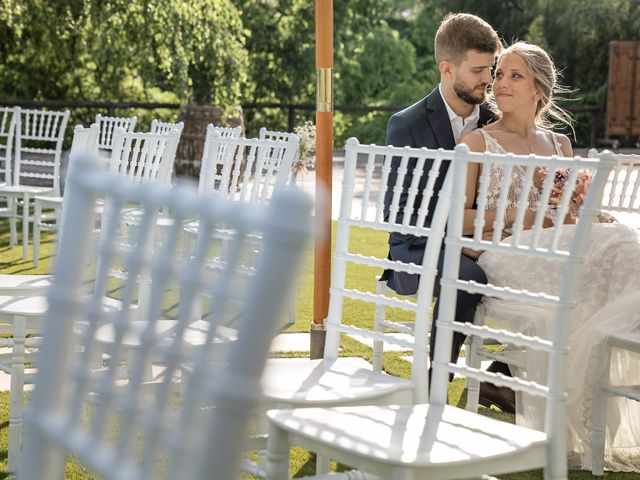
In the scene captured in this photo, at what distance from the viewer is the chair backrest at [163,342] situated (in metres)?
0.95

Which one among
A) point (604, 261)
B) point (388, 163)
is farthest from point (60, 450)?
point (604, 261)

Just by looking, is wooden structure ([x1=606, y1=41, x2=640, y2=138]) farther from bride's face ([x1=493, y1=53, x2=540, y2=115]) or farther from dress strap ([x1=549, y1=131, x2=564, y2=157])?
bride's face ([x1=493, y1=53, x2=540, y2=115])

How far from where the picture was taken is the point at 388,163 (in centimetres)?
275

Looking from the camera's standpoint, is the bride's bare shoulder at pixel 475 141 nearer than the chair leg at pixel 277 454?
No

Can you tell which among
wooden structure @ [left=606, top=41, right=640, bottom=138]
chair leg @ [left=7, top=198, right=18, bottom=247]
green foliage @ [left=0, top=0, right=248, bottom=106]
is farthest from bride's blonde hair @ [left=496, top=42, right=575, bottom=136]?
wooden structure @ [left=606, top=41, right=640, bottom=138]

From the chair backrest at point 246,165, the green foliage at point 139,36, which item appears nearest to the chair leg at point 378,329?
the chair backrest at point 246,165

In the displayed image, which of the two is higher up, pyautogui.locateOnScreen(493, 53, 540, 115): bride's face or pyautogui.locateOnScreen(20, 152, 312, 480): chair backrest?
pyautogui.locateOnScreen(493, 53, 540, 115): bride's face

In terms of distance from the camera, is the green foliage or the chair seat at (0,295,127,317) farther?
the green foliage

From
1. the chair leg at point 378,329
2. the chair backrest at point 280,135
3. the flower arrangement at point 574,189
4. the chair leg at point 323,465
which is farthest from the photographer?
the chair backrest at point 280,135

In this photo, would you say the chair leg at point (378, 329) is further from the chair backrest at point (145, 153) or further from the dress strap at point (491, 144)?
the chair backrest at point (145, 153)

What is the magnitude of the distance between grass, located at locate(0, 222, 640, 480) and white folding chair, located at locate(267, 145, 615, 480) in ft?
1.03

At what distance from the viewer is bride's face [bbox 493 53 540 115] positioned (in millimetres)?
3654

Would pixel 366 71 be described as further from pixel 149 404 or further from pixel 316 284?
pixel 149 404

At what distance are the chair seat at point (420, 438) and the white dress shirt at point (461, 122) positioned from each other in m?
1.65
